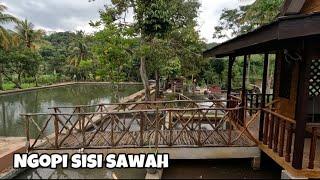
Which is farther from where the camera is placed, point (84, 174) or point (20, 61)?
point (20, 61)

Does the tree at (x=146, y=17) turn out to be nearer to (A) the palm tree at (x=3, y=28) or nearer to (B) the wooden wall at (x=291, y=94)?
(B) the wooden wall at (x=291, y=94)

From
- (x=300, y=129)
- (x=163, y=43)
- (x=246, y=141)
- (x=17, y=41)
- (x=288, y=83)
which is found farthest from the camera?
(x=17, y=41)

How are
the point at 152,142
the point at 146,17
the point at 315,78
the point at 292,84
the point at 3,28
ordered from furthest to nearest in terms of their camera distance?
1. the point at 3,28
2. the point at 146,17
3. the point at 292,84
4. the point at 315,78
5. the point at 152,142

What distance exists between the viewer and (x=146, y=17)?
11.7 meters

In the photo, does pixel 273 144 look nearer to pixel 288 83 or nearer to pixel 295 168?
pixel 295 168

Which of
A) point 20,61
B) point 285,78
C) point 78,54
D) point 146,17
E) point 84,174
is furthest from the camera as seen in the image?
point 78,54

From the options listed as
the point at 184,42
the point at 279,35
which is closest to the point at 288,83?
the point at 279,35

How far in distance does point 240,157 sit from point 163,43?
26.7ft

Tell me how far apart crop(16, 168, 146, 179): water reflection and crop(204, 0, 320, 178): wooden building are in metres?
2.69

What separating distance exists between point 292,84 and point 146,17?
6723 millimetres

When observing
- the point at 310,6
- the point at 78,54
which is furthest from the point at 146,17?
the point at 78,54

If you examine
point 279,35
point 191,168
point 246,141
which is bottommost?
point 191,168

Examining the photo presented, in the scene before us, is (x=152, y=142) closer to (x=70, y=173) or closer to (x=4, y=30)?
(x=70, y=173)

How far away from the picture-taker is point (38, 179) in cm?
541
